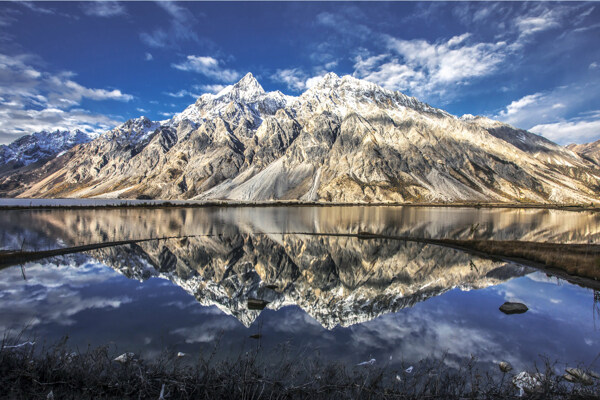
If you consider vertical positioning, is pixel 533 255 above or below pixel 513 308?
above

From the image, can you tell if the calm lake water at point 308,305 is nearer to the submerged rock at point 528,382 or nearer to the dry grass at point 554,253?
the submerged rock at point 528,382

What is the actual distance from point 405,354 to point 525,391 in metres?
5.65

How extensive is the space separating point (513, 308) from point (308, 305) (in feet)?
53.1

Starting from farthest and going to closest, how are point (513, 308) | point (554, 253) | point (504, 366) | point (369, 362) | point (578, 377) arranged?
point (554, 253) < point (513, 308) < point (504, 366) < point (369, 362) < point (578, 377)

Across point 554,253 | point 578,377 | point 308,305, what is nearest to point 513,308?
point 578,377

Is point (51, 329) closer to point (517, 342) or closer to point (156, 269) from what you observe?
point (156, 269)

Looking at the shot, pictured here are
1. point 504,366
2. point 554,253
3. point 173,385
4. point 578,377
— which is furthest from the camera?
point 554,253

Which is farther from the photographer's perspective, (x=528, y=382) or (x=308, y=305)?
(x=308, y=305)

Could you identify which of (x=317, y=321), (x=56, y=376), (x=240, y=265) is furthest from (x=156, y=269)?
(x=56, y=376)

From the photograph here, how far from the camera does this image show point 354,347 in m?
17.3

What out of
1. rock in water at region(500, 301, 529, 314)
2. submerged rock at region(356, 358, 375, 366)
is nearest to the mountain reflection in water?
rock in water at region(500, 301, 529, 314)

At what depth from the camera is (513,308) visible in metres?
24.1

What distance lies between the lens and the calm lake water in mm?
17359

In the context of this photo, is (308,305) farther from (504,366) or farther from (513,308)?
(513,308)
